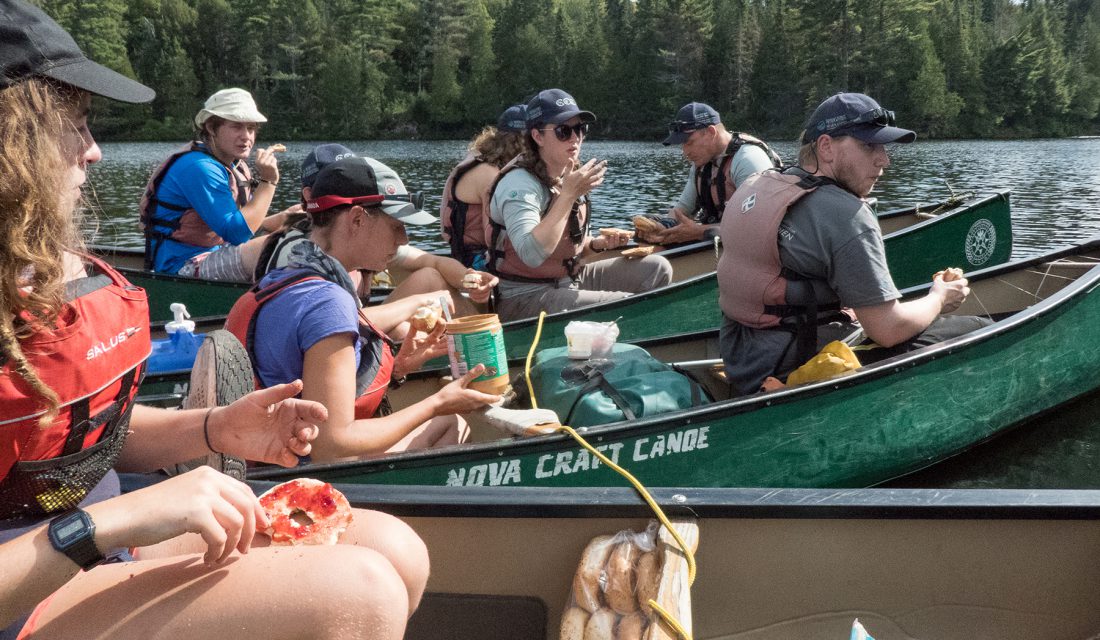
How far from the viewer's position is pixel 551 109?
4824 millimetres

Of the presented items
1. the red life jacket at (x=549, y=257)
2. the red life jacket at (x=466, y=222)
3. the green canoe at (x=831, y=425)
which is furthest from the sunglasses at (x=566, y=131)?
the green canoe at (x=831, y=425)

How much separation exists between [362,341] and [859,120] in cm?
204

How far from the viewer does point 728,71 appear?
64250mm

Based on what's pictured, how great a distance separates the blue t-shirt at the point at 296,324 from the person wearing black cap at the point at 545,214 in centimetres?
214

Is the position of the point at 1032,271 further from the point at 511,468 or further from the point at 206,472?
the point at 206,472

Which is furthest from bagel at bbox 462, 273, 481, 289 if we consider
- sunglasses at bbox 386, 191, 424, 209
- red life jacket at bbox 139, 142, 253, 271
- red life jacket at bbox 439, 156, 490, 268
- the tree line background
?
the tree line background

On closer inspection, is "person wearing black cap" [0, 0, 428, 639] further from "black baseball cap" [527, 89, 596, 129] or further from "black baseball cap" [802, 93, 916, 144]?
"black baseball cap" [527, 89, 596, 129]

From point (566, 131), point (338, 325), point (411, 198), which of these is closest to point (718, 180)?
point (566, 131)

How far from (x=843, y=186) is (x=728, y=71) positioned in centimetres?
6394

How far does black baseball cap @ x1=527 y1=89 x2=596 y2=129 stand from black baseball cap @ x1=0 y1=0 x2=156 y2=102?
3.46m

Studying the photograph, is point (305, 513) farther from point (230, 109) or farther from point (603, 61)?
point (603, 61)

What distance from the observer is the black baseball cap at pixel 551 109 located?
4.83m

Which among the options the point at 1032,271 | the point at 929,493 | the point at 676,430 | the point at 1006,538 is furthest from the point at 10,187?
the point at 1032,271

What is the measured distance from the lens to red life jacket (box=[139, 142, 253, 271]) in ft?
20.7
